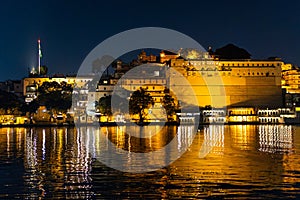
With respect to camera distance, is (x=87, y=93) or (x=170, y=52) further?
(x=170, y=52)

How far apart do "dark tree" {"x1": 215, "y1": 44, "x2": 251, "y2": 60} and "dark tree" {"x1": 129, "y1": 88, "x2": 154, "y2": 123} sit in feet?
92.8

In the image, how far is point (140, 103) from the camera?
9125 cm

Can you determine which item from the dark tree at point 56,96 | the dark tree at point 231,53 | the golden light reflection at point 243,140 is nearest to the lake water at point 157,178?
the golden light reflection at point 243,140

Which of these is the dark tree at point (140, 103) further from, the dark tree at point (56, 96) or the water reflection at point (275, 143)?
the water reflection at point (275, 143)

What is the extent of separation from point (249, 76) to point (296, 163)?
85201mm

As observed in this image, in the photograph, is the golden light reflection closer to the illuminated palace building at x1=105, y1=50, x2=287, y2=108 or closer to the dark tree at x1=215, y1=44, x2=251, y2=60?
the illuminated palace building at x1=105, y1=50, x2=287, y2=108

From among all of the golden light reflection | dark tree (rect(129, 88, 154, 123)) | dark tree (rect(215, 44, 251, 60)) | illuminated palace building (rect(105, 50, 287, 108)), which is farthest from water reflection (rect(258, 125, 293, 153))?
Result: dark tree (rect(215, 44, 251, 60))

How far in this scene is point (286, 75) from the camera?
115438 mm

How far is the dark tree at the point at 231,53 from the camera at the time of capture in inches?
4667

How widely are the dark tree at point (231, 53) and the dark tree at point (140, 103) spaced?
92.8 feet

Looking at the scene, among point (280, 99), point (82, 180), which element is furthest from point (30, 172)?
point (280, 99)

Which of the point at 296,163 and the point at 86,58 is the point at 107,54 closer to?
the point at 86,58

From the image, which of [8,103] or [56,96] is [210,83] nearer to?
[56,96]

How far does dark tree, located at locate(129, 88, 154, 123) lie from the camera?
91250mm
